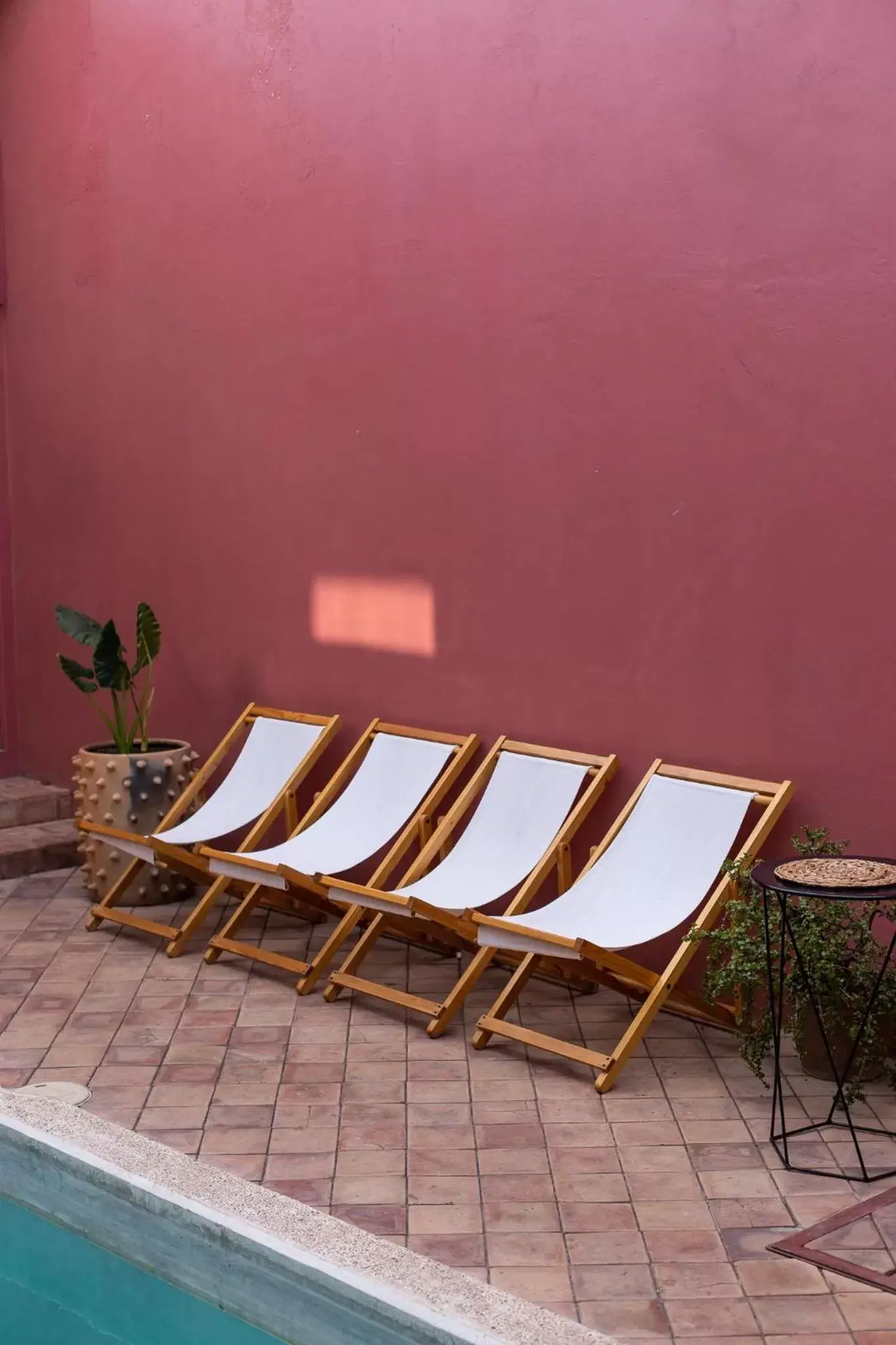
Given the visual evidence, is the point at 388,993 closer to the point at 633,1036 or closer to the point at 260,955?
the point at 260,955

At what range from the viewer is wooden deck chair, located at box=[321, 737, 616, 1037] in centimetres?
448

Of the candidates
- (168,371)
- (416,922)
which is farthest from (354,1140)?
(168,371)

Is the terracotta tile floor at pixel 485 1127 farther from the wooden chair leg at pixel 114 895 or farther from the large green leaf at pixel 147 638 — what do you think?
the large green leaf at pixel 147 638

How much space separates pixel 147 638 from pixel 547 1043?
8.80 feet

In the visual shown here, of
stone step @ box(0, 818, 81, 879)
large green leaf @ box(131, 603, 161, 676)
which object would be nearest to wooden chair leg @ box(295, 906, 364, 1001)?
large green leaf @ box(131, 603, 161, 676)

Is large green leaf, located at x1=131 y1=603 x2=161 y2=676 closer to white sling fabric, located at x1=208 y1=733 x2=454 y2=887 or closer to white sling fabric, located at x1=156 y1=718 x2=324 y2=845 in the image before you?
white sling fabric, located at x1=156 y1=718 x2=324 y2=845

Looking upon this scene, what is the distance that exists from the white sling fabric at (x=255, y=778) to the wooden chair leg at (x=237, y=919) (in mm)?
324

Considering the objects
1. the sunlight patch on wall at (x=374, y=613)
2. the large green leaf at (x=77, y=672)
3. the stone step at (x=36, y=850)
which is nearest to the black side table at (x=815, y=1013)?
the sunlight patch on wall at (x=374, y=613)

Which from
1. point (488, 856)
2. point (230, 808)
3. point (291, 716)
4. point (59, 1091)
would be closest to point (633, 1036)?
point (488, 856)

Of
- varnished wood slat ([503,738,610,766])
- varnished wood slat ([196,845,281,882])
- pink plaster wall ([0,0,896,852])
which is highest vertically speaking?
pink plaster wall ([0,0,896,852])

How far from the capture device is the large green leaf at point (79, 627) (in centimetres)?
600

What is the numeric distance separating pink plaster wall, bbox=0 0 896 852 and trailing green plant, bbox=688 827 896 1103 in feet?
1.26

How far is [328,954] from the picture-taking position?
16.0ft

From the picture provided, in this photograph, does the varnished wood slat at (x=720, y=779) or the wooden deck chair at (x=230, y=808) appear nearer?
the varnished wood slat at (x=720, y=779)
